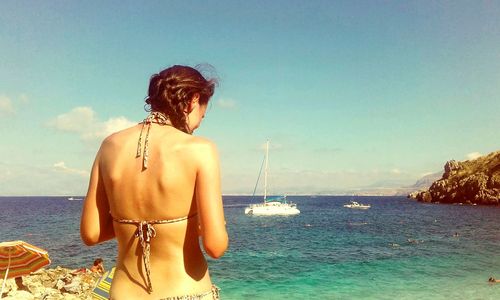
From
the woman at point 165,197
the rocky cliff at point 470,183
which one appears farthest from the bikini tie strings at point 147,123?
the rocky cliff at point 470,183

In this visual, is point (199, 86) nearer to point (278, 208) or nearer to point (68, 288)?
point (68, 288)

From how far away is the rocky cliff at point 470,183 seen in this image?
12150 centimetres

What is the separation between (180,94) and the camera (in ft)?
6.85

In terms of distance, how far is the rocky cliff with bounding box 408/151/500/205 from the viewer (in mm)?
121500

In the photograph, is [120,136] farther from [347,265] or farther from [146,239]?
[347,265]

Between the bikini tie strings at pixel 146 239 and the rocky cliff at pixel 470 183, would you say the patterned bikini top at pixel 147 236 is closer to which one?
the bikini tie strings at pixel 146 239

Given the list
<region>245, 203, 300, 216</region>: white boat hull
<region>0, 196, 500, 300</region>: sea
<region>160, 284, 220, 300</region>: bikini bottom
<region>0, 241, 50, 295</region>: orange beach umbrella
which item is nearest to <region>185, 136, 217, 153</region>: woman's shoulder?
<region>160, 284, 220, 300</region>: bikini bottom

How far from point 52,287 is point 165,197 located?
1924 centimetres

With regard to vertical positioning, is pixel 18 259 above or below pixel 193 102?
below

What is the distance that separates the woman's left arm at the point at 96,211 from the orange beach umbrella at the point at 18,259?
43.5 ft

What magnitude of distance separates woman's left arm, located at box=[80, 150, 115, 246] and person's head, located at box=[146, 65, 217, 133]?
1.51 ft

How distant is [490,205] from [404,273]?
111 metres

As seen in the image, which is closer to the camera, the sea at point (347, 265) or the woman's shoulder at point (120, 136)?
the woman's shoulder at point (120, 136)

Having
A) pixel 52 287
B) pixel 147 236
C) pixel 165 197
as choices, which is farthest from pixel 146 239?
pixel 52 287
